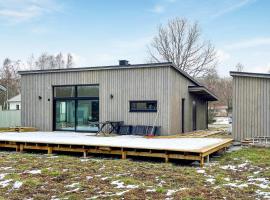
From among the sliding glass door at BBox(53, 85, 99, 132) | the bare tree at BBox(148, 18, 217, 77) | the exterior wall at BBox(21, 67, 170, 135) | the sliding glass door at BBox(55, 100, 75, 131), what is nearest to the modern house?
the exterior wall at BBox(21, 67, 170, 135)

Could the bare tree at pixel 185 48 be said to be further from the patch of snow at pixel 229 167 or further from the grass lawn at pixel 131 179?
the patch of snow at pixel 229 167

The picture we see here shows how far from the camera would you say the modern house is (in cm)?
1203

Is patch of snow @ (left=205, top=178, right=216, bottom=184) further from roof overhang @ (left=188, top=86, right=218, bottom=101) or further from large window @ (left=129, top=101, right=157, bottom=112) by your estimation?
roof overhang @ (left=188, top=86, right=218, bottom=101)

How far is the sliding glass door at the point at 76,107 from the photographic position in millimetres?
15367

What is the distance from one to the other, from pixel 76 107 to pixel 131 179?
9.48 metres

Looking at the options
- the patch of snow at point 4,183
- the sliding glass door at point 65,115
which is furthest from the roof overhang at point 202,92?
the patch of snow at point 4,183

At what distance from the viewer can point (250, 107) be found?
1229cm

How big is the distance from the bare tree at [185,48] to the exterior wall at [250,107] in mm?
19526

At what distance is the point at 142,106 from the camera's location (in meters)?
14.4

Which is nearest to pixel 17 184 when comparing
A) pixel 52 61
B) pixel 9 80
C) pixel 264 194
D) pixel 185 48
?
pixel 264 194

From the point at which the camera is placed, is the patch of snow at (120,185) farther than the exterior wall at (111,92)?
No

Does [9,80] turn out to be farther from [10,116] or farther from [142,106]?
[142,106]

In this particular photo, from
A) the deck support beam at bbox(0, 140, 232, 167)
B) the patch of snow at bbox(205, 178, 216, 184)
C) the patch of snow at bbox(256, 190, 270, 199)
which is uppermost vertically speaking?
the deck support beam at bbox(0, 140, 232, 167)

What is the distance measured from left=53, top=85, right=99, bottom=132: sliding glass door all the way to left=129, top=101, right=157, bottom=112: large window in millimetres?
1787
